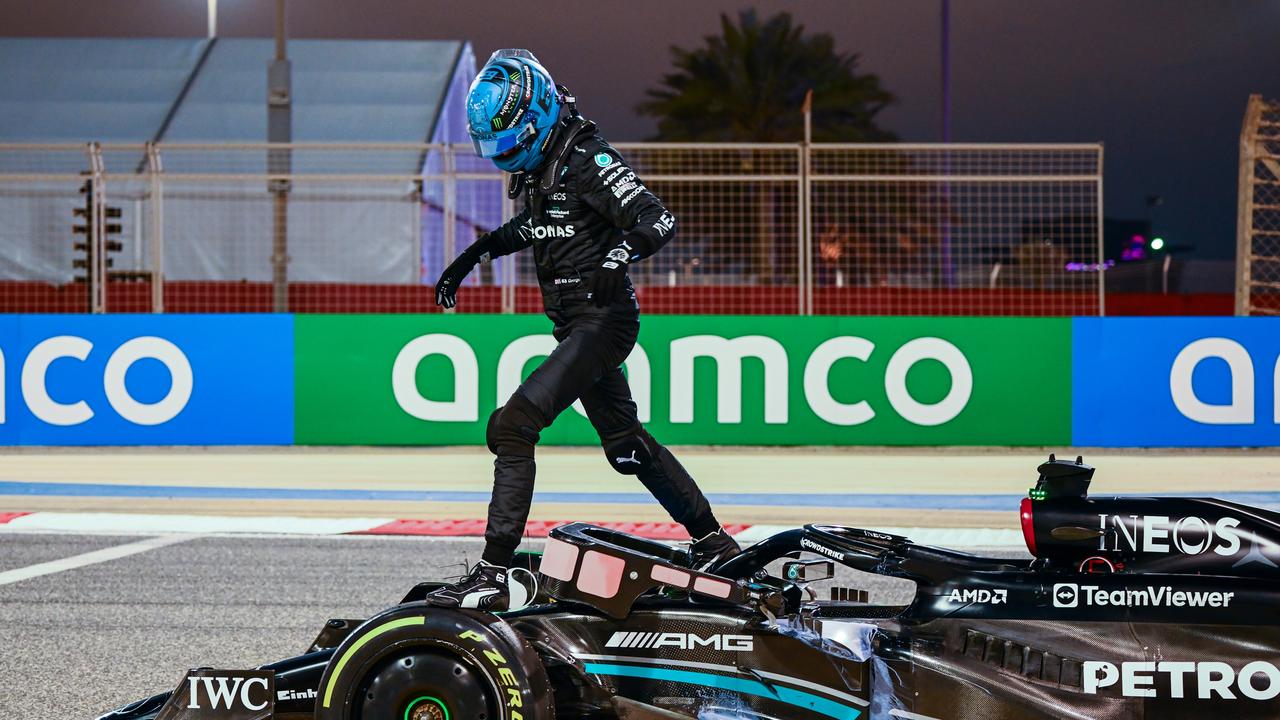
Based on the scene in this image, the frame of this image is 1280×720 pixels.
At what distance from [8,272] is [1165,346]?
42.2 feet

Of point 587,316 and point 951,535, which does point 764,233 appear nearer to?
point 951,535

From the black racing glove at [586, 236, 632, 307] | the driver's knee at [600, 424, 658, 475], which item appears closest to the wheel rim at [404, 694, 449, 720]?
the black racing glove at [586, 236, 632, 307]

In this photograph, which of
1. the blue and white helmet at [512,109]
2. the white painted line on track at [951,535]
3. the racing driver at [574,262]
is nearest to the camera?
the racing driver at [574,262]

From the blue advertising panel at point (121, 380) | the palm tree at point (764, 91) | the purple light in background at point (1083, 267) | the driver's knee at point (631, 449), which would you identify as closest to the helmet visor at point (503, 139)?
the driver's knee at point (631, 449)

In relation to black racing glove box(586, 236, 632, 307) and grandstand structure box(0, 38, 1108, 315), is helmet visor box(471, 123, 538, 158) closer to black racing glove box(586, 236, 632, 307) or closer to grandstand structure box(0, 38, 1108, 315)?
black racing glove box(586, 236, 632, 307)

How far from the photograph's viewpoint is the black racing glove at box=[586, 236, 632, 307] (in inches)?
167

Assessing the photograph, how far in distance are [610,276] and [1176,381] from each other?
10025 mm

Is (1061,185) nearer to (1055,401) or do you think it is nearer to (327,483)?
(1055,401)

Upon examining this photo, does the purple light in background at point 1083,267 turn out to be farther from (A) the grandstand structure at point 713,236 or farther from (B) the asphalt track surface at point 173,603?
(B) the asphalt track surface at point 173,603

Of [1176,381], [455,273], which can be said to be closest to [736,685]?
[455,273]

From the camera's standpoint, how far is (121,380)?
13.2 metres

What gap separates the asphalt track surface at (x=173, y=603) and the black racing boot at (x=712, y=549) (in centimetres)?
74

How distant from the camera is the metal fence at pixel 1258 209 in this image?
13.9 meters

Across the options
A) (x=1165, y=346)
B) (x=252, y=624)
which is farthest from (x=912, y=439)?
(x=252, y=624)
